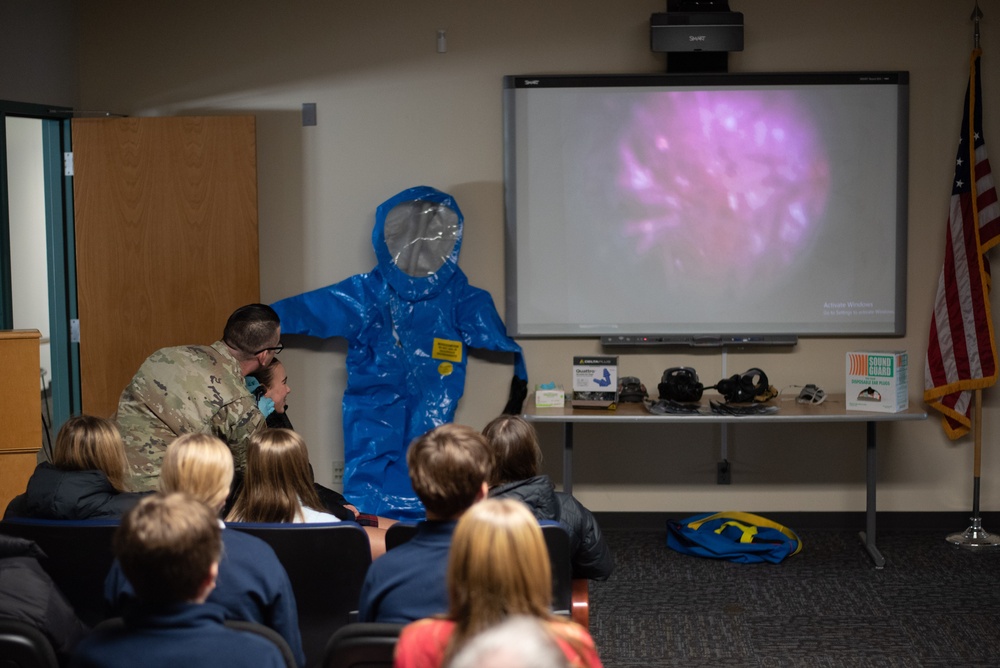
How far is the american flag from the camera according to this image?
4594mm

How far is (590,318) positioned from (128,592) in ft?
10.4

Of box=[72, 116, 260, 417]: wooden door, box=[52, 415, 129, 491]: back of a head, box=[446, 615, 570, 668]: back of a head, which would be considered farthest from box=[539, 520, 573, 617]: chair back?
box=[72, 116, 260, 417]: wooden door

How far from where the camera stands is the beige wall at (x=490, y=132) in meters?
4.75

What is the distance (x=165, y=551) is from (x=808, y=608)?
2.90 m

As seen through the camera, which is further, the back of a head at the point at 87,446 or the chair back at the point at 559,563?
the back of a head at the point at 87,446

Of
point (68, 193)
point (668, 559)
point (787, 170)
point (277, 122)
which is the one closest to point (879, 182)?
point (787, 170)

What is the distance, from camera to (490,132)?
4.83 meters

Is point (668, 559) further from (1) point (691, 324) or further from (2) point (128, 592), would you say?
(2) point (128, 592)

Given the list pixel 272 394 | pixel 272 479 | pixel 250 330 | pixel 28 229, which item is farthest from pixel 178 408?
Result: pixel 28 229

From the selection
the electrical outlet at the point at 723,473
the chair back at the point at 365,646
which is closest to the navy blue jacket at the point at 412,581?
the chair back at the point at 365,646

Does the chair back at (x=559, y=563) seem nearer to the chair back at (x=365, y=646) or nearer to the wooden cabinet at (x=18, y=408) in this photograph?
the chair back at (x=365, y=646)

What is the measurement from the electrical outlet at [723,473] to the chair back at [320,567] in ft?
9.34

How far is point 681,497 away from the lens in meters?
4.95

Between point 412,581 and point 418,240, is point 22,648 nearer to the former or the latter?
point 412,581
